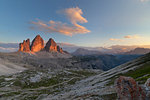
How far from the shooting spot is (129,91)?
12.8m

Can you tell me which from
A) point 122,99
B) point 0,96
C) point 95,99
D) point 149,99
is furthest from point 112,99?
point 0,96

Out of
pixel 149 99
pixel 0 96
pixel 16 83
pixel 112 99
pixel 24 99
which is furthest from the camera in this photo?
pixel 16 83

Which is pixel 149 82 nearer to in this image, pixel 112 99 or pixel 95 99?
pixel 112 99

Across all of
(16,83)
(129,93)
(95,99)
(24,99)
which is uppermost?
(129,93)

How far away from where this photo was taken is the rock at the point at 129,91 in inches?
Result: 494

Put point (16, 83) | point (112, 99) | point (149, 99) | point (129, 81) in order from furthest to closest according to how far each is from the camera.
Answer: point (16, 83) < point (112, 99) < point (129, 81) < point (149, 99)

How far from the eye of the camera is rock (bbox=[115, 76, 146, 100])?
1255 cm

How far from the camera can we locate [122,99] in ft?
41.7

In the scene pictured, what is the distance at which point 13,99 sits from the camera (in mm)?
47938

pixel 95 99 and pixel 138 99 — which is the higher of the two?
pixel 138 99

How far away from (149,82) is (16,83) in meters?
104

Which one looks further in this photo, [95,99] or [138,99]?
[95,99]

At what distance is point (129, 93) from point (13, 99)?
57.6m

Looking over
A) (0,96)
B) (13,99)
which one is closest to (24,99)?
(13,99)
